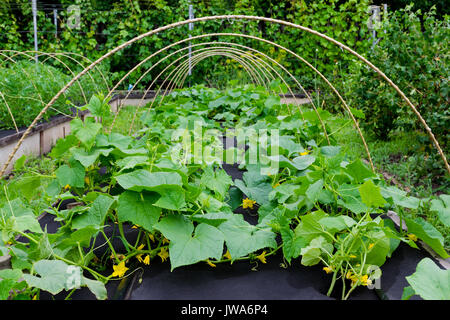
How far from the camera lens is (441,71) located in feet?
9.58

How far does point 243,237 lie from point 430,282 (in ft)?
2.02

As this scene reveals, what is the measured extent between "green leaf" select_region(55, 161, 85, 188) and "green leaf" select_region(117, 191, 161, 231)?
0.48m

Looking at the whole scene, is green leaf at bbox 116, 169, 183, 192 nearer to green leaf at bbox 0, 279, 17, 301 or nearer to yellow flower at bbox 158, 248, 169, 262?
yellow flower at bbox 158, 248, 169, 262

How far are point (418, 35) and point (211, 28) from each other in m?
5.23

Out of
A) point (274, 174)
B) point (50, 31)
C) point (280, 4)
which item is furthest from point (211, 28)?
point (274, 174)

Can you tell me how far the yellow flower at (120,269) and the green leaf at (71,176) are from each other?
1.75 ft

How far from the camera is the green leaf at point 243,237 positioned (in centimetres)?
137

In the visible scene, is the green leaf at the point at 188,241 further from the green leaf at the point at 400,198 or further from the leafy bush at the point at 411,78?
the leafy bush at the point at 411,78

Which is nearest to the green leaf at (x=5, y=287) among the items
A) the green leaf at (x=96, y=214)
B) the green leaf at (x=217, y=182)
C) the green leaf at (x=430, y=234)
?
the green leaf at (x=96, y=214)

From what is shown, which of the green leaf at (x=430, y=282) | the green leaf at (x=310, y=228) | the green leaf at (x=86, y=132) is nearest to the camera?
the green leaf at (x=430, y=282)

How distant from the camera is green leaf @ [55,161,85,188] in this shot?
5.83ft

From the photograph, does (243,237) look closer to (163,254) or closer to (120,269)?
(163,254)

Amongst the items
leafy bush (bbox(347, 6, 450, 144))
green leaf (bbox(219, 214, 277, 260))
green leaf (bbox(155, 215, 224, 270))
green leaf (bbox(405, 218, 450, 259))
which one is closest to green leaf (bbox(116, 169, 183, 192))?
green leaf (bbox(155, 215, 224, 270))

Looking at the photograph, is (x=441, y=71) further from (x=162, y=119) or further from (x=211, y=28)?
(x=211, y=28)
